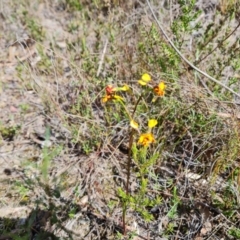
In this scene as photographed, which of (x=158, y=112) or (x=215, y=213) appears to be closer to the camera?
(x=215, y=213)

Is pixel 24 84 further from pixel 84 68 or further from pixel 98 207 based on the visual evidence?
pixel 98 207

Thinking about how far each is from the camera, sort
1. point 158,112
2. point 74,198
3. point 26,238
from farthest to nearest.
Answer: point 158,112, point 74,198, point 26,238

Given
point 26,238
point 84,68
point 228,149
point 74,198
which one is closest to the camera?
point 26,238

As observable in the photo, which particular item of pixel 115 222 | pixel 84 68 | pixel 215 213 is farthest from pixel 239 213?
pixel 84 68

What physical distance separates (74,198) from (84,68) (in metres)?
0.80

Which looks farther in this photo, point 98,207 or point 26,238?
point 98,207

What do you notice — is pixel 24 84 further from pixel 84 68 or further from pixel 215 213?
pixel 215 213

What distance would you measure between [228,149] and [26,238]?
953 mm


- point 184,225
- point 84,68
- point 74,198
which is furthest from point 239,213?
point 84,68

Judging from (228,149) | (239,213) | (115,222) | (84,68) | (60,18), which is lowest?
(115,222)

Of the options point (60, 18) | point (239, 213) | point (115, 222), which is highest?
point (60, 18)

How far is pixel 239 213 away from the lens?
145 cm

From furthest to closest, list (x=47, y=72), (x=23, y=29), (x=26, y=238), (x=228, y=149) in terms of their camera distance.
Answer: (x=23, y=29)
(x=47, y=72)
(x=228, y=149)
(x=26, y=238)

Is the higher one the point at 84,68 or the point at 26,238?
the point at 84,68
